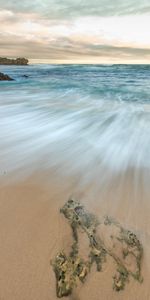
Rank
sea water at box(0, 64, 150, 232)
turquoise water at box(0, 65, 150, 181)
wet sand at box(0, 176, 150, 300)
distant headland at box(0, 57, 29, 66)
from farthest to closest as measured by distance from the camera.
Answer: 1. distant headland at box(0, 57, 29, 66)
2. turquoise water at box(0, 65, 150, 181)
3. sea water at box(0, 64, 150, 232)
4. wet sand at box(0, 176, 150, 300)

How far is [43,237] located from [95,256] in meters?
0.60

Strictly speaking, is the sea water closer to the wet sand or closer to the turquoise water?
the turquoise water

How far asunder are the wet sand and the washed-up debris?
2.2 inches

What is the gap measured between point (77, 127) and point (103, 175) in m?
3.89

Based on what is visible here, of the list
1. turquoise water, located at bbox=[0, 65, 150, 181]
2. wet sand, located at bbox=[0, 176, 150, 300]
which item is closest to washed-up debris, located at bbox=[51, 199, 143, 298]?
wet sand, located at bbox=[0, 176, 150, 300]

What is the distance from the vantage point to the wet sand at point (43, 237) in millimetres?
2516

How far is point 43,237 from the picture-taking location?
3.04m

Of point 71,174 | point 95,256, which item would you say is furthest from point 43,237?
point 71,174

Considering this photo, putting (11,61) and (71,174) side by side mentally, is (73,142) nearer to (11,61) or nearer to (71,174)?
(71,174)

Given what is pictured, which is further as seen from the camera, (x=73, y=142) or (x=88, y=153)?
(x=73, y=142)

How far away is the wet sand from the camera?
2516 mm

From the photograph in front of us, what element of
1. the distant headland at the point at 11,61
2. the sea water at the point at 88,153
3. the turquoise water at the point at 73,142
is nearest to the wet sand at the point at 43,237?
the sea water at the point at 88,153

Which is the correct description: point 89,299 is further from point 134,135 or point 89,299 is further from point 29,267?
point 134,135

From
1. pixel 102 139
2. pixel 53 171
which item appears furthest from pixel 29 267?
pixel 102 139
